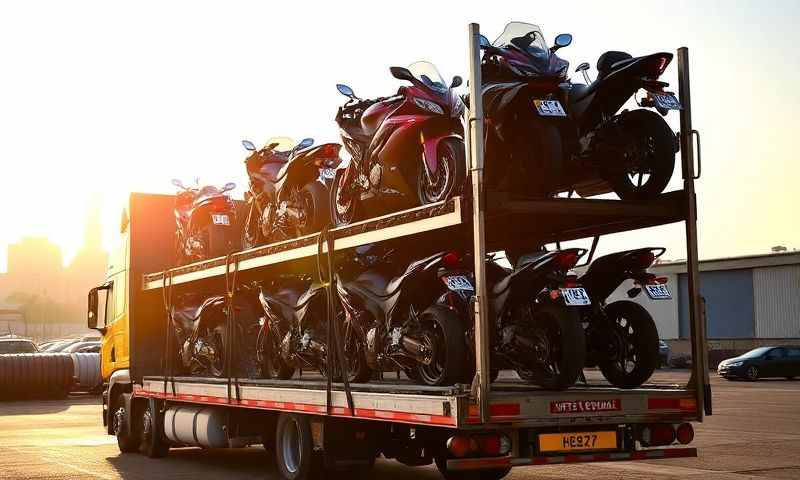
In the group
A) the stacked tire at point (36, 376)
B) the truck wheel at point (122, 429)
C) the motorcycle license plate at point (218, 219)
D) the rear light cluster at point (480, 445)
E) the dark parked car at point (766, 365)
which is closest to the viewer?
the rear light cluster at point (480, 445)

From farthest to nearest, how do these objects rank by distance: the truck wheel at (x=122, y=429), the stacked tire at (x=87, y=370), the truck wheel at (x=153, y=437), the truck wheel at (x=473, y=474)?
the stacked tire at (x=87, y=370), the truck wheel at (x=122, y=429), the truck wheel at (x=153, y=437), the truck wheel at (x=473, y=474)

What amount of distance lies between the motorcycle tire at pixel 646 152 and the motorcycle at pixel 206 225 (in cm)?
726

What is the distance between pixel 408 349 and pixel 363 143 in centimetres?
258

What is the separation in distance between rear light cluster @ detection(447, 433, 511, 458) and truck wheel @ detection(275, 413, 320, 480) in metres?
2.73

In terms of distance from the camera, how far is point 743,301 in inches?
2079

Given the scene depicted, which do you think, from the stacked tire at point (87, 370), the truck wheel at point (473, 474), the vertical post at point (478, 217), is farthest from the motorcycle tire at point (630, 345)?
the stacked tire at point (87, 370)

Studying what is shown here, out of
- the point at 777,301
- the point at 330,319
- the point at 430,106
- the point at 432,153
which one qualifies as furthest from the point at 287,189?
the point at 777,301

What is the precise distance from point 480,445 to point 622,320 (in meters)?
2.41

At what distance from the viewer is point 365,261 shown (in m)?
11.0

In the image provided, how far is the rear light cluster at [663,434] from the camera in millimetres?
9195

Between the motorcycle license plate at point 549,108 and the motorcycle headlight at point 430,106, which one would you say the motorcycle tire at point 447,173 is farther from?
the motorcycle license plate at point 549,108

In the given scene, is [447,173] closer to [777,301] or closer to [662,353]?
[662,353]

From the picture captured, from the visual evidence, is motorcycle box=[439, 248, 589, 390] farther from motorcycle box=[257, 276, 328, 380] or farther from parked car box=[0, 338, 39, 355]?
parked car box=[0, 338, 39, 355]

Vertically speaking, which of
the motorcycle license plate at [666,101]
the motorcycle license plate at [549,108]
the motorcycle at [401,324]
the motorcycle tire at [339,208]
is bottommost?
the motorcycle at [401,324]
